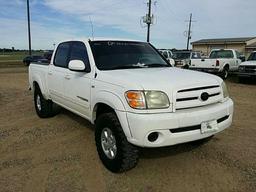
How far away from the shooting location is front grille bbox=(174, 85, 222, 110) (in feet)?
12.1

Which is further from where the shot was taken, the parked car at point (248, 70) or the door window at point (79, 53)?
the parked car at point (248, 70)

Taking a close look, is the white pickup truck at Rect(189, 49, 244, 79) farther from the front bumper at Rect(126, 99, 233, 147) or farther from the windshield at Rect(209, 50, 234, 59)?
the front bumper at Rect(126, 99, 233, 147)

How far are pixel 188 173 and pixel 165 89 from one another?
1.29m

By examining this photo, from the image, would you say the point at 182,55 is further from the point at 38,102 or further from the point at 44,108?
the point at 44,108

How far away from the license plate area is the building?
150 feet

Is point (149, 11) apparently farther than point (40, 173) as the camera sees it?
Yes

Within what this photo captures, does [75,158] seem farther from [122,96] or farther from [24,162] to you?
[122,96]

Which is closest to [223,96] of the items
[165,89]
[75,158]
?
[165,89]

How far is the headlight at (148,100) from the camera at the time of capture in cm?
357

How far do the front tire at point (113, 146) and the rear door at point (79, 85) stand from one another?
601 millimetres

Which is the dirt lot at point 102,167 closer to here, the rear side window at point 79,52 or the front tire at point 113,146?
the front tire at point 113,146

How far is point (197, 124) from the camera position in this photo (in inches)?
147

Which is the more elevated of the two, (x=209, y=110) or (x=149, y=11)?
(x=149, y=11)

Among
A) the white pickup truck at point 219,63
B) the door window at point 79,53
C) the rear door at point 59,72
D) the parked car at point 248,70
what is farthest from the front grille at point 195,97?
the white pickup truck at point 219,63
